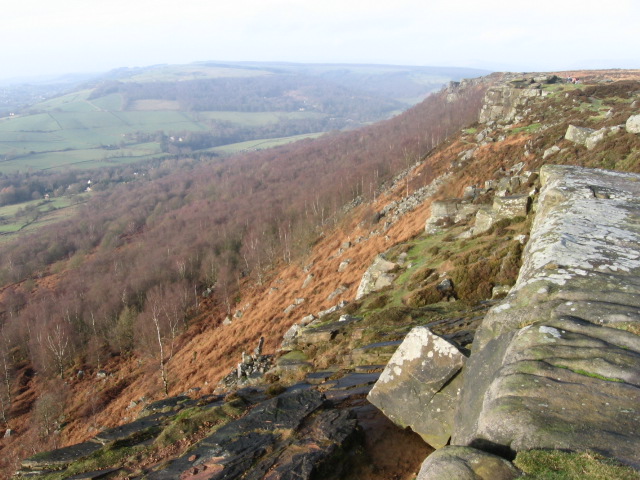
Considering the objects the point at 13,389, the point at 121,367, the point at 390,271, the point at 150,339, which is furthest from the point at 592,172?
the point at 13,389

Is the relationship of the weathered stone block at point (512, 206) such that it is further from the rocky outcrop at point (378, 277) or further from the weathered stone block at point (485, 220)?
the rocky outcrop at point (378, 277)

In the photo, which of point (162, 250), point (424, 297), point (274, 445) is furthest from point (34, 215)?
point (274, 445)

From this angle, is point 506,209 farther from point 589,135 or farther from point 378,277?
point 589,135

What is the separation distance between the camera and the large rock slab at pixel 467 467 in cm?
534

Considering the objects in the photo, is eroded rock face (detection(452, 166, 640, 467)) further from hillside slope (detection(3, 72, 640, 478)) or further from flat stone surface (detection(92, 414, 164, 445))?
flat stone surface (detection(92, 414, 164, 445))

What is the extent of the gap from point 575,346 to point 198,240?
8966cm

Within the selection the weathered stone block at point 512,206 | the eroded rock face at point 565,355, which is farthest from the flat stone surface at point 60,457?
the weathered stone block at point 512,206

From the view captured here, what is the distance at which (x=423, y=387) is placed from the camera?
29.7ft

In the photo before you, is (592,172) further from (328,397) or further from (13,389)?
(13,389)

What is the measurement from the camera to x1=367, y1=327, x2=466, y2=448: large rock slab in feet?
28.4

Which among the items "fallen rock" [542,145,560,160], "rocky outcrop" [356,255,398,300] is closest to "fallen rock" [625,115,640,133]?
"fallen rock" [542,145,560,160]

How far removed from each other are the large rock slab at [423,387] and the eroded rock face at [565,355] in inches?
22.9

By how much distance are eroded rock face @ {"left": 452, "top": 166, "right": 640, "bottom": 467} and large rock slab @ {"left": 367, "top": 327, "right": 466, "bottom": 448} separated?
58 centimetres

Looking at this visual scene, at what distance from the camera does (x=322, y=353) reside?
58.6 ft
